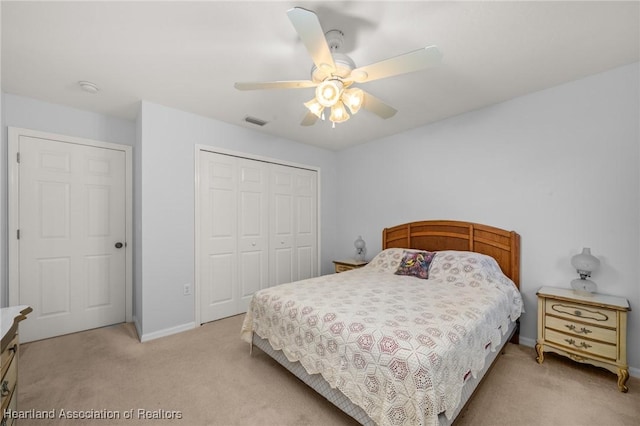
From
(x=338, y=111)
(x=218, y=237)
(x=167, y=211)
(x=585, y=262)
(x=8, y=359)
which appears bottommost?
(x=8, y=359)

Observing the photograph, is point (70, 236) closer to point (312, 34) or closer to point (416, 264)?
point (312, 34)

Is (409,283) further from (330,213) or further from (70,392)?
(70,392)

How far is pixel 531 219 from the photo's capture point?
2.63m

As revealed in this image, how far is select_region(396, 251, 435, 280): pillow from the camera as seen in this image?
9.28 feet

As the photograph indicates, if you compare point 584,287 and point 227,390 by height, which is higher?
point 584,287

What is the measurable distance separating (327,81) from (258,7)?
55 cm

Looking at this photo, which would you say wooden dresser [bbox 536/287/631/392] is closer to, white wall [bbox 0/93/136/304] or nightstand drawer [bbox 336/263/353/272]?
nightstand drawer [bbox 336/263/353/272]

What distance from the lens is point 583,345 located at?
82.0 inches

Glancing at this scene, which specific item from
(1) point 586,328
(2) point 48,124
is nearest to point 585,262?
(1) point 586,328

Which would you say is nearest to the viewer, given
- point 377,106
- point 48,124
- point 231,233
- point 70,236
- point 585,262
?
point 377,106

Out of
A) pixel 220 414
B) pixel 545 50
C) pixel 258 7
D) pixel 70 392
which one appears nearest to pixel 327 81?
pixel 258 7

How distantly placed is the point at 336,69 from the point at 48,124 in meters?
3.07

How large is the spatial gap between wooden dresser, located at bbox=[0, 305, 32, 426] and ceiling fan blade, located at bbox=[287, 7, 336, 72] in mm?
1836

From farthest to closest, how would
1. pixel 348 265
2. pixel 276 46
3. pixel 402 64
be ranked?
pixel 348 265 < pixel 276 46 < pixel 402 64
